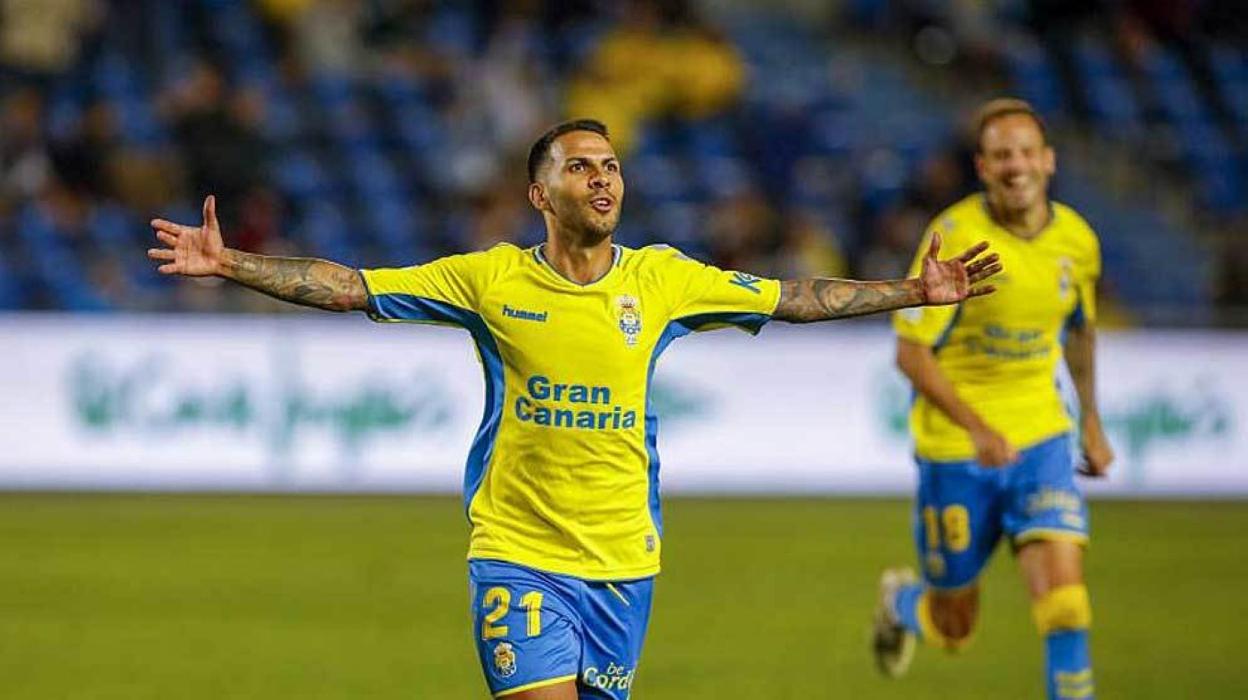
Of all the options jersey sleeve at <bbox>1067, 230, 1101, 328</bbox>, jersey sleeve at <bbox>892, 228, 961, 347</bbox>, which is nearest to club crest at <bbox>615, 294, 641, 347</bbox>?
jersey sleeve at <bbox>892, 228, 961, 347</bbox>

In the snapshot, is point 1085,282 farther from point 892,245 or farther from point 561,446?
point 892,245

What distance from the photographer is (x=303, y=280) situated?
6.22m

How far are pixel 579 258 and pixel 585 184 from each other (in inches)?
9.6

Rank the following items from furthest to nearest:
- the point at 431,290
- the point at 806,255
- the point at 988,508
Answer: the point at 806,255
the point at 988,508
the point at 431,290

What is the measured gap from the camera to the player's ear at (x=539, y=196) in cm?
639

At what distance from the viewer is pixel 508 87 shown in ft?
68.0

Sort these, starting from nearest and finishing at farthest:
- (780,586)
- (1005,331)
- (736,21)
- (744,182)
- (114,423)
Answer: (1005,331)
(780,586)
(114,423)
(744,182)
(736,21)

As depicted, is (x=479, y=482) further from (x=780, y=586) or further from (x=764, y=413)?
(x=764, y=413)

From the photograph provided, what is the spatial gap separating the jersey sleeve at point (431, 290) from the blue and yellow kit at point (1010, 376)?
2.38 m

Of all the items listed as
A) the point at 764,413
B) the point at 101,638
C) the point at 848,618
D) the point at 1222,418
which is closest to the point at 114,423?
the point at 764,413

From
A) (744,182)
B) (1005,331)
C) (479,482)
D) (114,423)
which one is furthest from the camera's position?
(744,182)

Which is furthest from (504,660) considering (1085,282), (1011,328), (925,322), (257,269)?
(1085,282)

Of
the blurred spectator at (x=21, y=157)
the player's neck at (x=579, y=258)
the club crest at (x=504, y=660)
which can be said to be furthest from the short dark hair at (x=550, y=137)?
the blurred spectator at (x=21, y=157)

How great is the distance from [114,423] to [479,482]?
36.3 feet
